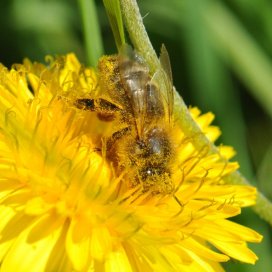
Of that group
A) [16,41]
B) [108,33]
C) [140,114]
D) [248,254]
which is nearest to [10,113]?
[140,114]

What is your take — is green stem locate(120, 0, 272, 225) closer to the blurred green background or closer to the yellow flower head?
the yellow flower head

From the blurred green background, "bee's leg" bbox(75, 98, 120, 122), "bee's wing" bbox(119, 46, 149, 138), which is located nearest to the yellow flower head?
"bee's leg" bbox(75, 98, 120, 122)

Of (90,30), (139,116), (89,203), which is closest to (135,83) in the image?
(139,116)

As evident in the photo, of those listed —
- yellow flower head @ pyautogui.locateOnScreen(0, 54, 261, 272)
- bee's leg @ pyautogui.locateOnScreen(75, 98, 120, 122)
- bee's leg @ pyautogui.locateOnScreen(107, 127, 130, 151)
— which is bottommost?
yellow flower head @ pyautogui.locateOnScreen(0, 54, 261, 272)

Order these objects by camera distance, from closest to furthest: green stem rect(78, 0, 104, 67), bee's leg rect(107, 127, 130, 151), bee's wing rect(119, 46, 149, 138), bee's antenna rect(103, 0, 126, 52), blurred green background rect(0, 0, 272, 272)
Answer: bee's antenna rect(103, 0, 126, 52)
bee's wing rect(119, 46, 149, 138)
bee's leg rect(107, 127, 130, 151)
green stem rect(78, 0, 104, 67)
blurred green background rect(0, 0, 272, 272)

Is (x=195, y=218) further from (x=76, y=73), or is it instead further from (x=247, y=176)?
(x=247, y=176)
